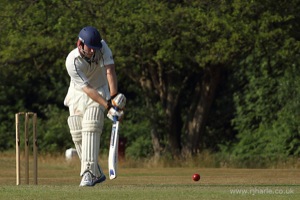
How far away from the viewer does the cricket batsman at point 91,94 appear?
12547 mm

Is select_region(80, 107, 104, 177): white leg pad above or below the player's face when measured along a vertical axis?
below

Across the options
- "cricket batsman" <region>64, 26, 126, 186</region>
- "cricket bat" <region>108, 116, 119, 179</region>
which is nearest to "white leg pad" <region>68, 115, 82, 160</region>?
"cricket batsman" <region>64, 26, 126, 186</region>

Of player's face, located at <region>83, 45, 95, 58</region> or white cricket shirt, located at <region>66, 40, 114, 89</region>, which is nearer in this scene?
player's face, located at <region>83, 45, 95, 58</region>

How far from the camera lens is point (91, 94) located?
12.6 meters

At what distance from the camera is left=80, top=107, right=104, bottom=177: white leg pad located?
12648 mm

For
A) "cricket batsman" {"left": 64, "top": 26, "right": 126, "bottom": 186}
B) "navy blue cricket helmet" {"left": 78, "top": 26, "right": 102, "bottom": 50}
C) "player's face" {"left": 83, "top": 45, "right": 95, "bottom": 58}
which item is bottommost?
"cricket batsman" {"left": 64, "top": 26, "right": 126, "bottom": 186}

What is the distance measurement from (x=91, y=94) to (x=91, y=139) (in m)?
0.47

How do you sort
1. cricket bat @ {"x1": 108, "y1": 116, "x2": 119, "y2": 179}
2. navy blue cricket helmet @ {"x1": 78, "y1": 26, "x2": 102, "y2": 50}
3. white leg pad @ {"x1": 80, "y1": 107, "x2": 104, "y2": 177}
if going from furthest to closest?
white leg pad @ {"x1": 80, "y1": 107, "x2": 104, "y2": 177} → navy blue cricket helmet @ {"x1": 78, "y1": 26, "x2": 102, "y2": 50} → cricket bat @ {"x1": 108, "y1": 116, "x2": 119, "y2": 179}

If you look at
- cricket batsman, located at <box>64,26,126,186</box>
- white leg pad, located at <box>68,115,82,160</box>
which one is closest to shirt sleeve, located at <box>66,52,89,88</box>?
cricket batsman, located at <box>64,26,126,186</box>

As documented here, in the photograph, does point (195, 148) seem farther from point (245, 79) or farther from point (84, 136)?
point (84, 136)

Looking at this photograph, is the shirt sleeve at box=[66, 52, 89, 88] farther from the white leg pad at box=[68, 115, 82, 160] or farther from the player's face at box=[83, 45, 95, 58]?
the white leg pad at box=[68, 115, 82, 160]

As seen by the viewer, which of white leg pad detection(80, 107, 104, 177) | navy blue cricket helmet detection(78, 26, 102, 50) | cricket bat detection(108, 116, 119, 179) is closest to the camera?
cricket bat detection(108, 116, 119, 179)

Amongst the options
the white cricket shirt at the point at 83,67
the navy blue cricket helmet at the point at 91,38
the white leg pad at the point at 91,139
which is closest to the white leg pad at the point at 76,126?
the white leg pad at the point at 91,139

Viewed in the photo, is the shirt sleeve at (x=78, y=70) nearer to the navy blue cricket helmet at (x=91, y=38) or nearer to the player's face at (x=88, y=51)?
the player's face at (x=88, y=51)
